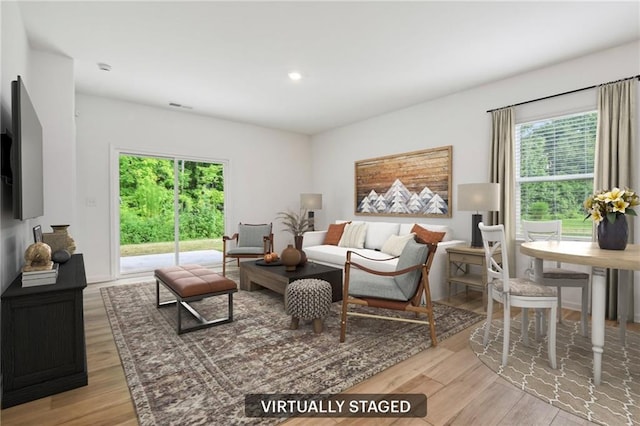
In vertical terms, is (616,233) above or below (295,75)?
below

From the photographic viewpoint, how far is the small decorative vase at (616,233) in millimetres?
2188

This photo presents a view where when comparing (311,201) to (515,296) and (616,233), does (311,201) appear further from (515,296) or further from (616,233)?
(616,233)

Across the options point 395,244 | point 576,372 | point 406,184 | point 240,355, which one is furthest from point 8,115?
point 406,184

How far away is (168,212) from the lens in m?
5.30

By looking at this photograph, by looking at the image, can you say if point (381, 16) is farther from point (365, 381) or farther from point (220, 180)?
point (220, 180)

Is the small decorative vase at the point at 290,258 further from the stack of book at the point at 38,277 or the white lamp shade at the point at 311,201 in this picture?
the white lamp shade at the point at 311,201

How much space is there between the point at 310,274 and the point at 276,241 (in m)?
3.27

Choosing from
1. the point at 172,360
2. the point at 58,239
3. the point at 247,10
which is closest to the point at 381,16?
the point at 247,10

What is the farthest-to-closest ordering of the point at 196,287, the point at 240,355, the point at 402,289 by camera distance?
the point at 196,287, the point at 402,289, the point at 240,355

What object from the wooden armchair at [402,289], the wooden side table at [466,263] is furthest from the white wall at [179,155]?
the wooden side table at [466,263]

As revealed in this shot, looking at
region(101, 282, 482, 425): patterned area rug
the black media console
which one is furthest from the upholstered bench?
the black media console

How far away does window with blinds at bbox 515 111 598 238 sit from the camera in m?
3.35

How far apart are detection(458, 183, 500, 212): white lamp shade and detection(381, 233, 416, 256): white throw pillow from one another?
2.60 feet

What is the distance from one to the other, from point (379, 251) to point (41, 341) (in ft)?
12.2
